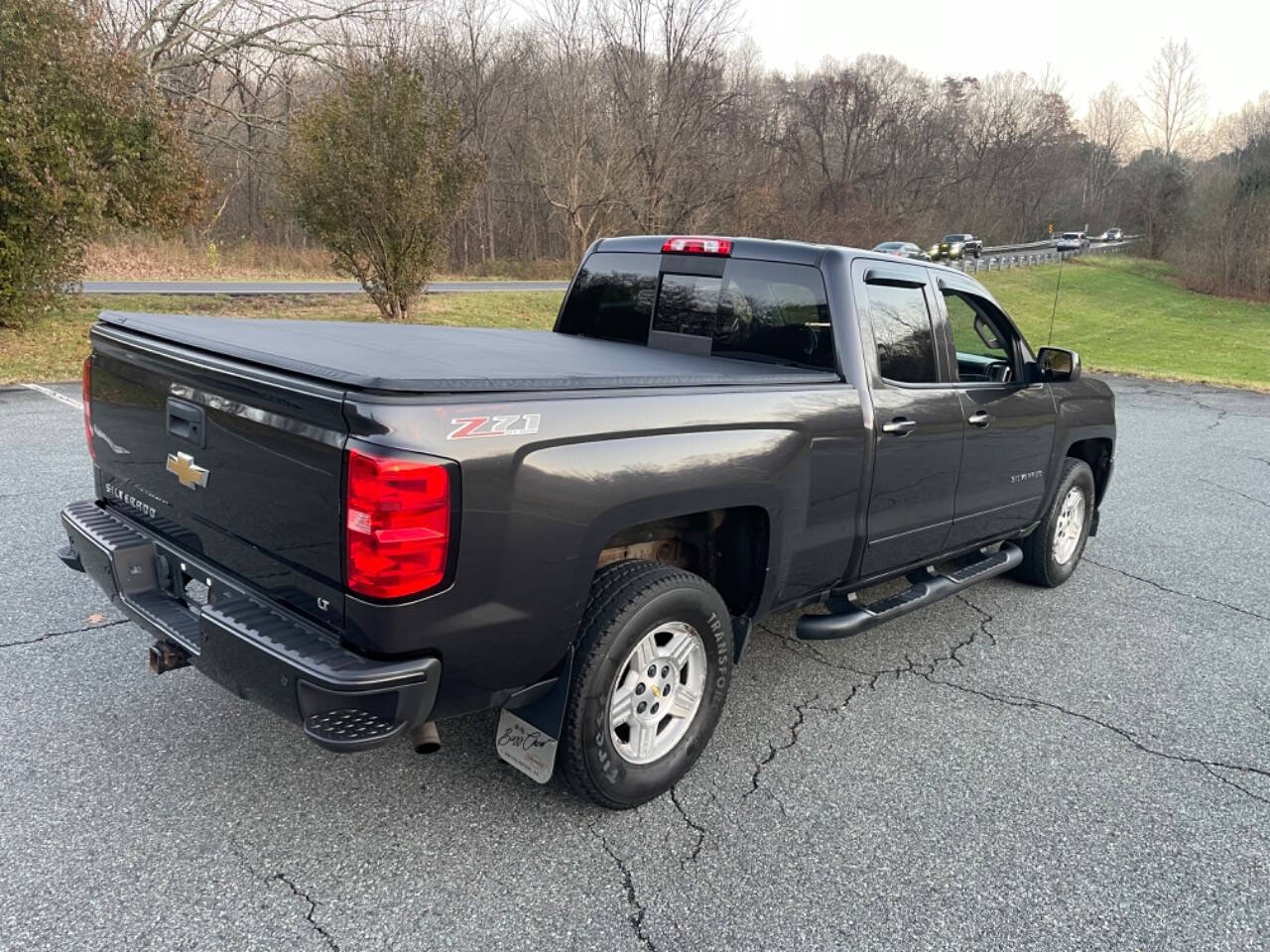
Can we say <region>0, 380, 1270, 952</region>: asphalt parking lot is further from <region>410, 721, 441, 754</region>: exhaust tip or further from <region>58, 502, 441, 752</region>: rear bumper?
<region>58, 502, 441, 752</region>: rear bumper

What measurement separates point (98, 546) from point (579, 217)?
114ft

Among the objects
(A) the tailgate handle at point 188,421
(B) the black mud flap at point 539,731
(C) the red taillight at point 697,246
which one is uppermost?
(C) the red taillight at point 697,246

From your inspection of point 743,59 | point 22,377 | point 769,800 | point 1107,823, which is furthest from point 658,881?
point 743,59

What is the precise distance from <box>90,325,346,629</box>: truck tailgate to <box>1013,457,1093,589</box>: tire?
4.32 metres

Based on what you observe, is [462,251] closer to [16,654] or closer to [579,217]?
[579,217]

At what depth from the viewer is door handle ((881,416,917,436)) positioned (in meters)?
3.69

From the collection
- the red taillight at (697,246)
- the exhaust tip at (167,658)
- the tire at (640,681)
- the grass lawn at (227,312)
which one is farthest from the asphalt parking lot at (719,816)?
the grass lawn at (227,312)

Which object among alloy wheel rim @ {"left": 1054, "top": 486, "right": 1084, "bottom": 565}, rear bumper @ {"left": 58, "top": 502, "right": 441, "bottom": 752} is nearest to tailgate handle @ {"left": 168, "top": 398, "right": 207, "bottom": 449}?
rear bumper @ {"left": 58, "top": 502, "right": 441, "bottom": 752}

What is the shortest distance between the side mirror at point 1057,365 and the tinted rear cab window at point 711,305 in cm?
174

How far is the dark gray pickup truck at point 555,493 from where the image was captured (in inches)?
91.3

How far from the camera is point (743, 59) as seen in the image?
153 ft

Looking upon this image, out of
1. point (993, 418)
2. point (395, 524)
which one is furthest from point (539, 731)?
point (993, 418)

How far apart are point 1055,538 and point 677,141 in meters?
34.4

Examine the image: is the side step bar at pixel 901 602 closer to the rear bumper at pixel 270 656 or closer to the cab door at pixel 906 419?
the cab door at pixel 906 419
